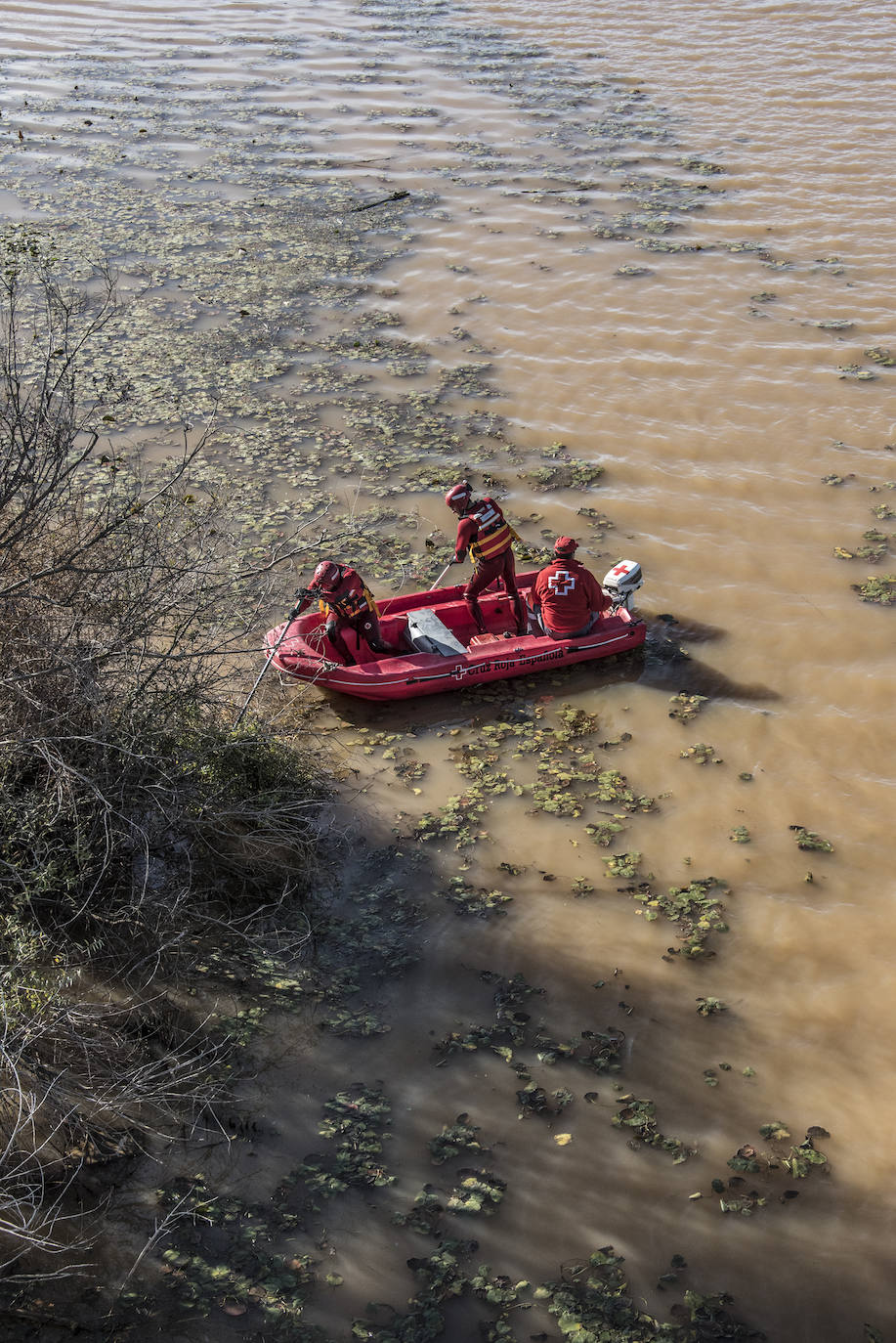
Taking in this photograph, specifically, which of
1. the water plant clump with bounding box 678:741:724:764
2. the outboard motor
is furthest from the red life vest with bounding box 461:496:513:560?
the water plant clump with bounding box 678:741:724:764

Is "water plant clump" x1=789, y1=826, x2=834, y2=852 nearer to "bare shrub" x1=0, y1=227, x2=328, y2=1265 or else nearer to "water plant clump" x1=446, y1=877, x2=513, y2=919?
"water plant clump" x1=446, y1=877, x2=513, y2=919

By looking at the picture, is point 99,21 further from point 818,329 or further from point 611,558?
point 611,558

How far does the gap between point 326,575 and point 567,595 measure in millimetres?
1981

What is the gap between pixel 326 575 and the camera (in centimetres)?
881

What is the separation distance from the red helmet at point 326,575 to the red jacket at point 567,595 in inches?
68.9

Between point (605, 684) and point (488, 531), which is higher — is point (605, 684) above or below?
below

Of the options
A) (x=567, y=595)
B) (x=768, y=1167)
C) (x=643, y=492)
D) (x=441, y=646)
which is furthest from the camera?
(x=643, y=492)

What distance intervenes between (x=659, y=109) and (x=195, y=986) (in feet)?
59.0

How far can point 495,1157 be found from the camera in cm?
582

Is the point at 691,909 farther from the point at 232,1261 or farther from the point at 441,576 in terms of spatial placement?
the point at 441,576

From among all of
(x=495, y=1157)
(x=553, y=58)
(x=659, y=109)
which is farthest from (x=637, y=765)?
(x=553, y=58)

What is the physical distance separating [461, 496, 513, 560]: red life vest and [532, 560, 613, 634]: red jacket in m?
0.44

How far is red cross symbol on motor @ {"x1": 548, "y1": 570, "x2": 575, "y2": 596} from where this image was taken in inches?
364

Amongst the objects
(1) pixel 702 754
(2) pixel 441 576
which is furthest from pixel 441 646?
(1) pixel 702 754
